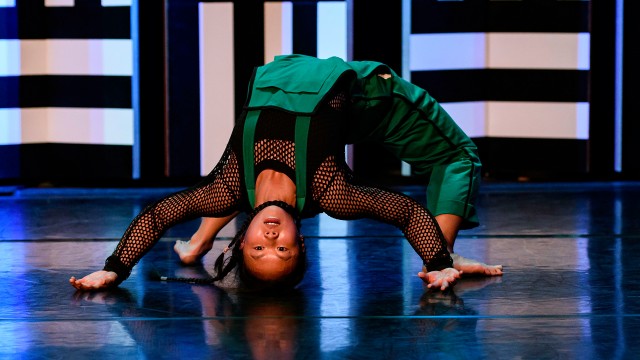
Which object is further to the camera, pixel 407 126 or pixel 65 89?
pixel 65 89

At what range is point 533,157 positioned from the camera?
228 inches

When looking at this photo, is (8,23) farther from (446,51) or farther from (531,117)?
(531,117)

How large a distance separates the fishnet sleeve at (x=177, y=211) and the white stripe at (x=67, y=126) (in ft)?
9.19

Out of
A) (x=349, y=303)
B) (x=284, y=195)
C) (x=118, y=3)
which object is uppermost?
(x=118, y=3)

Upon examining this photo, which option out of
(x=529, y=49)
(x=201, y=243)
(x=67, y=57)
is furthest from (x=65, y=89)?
(x=201, y=243)

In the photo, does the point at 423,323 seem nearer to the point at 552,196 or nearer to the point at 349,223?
the point at 349,223

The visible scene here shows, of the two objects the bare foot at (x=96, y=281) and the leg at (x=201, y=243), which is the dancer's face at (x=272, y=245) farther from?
the leg at (x=201, y=243)

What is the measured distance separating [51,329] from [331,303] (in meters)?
0.68

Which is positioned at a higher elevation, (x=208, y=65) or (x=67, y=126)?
(x=208, y=65)

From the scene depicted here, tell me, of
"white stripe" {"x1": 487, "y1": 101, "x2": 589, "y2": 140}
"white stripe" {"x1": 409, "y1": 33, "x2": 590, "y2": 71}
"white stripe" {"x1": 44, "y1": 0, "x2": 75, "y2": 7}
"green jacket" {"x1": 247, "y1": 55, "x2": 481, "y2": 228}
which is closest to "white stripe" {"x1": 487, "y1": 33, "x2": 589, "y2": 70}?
"white stripe" {"x1": 409, "y1": 33, "x2": 590, "y2": 71}

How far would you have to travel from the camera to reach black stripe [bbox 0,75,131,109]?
18.4 ft

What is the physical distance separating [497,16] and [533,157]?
760 mm

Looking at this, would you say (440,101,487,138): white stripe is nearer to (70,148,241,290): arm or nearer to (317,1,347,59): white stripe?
(317,1,347,59): white stripe

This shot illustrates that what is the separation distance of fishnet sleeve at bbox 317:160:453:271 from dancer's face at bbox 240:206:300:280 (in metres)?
0.18
